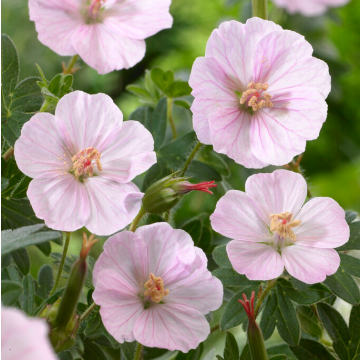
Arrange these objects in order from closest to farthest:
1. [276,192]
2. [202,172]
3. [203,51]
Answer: [276,192], [202,172], [203,51]

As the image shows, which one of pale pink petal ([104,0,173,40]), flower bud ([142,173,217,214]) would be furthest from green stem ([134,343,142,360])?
pale pink petal ([104,0,173,40])

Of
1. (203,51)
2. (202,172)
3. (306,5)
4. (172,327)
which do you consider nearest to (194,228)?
(202,172)

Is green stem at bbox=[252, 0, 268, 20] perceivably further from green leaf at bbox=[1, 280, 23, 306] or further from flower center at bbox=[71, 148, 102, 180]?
green leaf at bbox=[1, 280, 23, 306]

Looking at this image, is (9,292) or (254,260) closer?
(9,292)

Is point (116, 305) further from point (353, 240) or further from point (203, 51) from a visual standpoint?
point (203, 51)

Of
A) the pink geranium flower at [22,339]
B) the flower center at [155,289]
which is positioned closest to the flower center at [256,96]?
the flower center at [155,289]

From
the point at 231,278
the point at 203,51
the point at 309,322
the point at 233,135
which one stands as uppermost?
the point at 233,135
